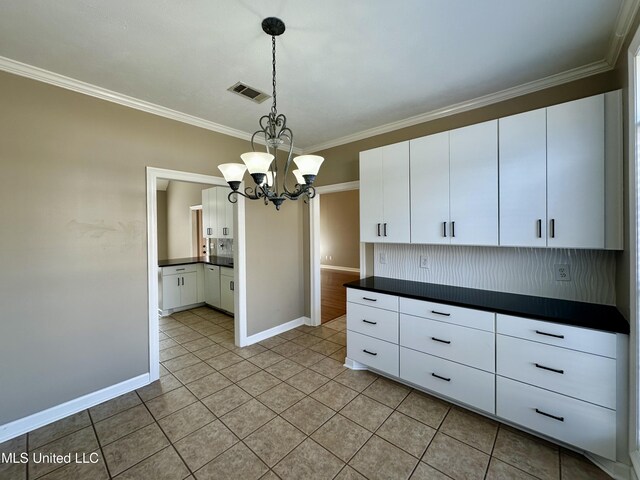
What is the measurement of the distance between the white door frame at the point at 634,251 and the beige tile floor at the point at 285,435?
1.53 ft

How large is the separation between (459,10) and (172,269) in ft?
17.2

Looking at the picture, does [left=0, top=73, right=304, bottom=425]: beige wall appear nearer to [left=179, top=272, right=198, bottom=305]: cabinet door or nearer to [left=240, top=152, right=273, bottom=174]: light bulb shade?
[left=240, top=152, right=273, bottom=174]: light bulb shade

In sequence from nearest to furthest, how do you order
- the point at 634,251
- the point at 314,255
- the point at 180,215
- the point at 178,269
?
the point at 634,251 → the point at 314,255 → the point at 178,269 → the point at 180,215

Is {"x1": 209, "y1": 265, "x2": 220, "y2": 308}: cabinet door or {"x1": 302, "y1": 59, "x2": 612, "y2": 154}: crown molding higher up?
{"x1": 302, "y1": 59, "x2": 612, "y2": 154}: crown molding

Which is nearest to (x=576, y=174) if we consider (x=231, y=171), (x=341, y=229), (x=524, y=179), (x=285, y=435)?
(x=524, y=179)

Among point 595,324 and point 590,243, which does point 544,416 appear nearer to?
point 595,324

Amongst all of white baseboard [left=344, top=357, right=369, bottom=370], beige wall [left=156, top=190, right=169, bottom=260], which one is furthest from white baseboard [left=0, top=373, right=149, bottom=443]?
beige wall [left=156, top=190, right=169, bottom=260]

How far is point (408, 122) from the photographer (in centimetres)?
315

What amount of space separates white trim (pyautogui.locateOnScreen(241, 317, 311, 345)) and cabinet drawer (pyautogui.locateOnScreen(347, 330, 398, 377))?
1.41 metres

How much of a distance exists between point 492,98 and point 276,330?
3.90 m

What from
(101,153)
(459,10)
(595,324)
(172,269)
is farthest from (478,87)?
(172,269)

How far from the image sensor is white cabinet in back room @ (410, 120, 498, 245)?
2.30 meters

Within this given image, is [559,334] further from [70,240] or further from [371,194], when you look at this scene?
[70,240]
